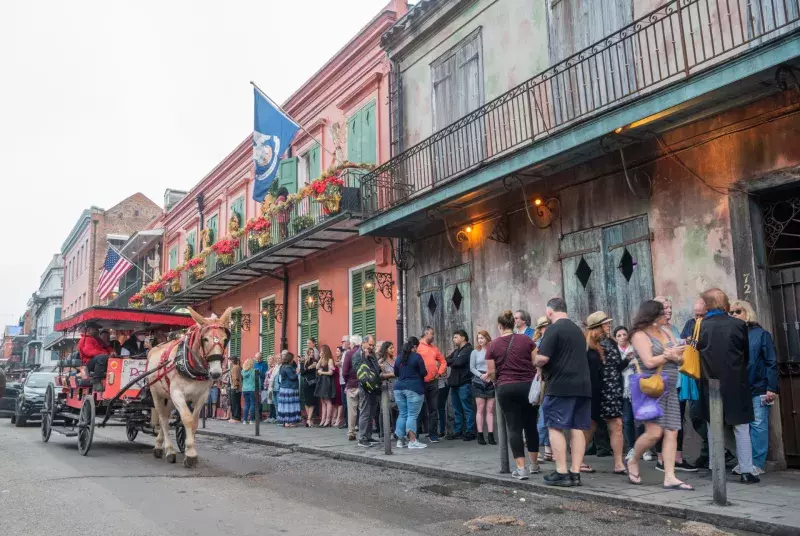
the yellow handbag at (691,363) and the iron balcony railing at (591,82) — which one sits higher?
the iron balcony railing at (591,82)

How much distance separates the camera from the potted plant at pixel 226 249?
Answer: 20.9 metres

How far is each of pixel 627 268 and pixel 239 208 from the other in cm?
1690

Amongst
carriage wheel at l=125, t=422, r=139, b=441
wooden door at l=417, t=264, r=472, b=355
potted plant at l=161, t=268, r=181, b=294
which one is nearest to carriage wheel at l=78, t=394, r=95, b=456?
carriage wheel at l=125, t=422, r=139, b=441

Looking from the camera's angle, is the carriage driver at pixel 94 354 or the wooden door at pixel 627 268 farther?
the carriage driver at pixel 94 354

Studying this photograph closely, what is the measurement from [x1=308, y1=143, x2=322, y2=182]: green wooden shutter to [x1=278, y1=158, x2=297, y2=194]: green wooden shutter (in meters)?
0.42

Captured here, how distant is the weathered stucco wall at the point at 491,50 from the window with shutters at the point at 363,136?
123 cm

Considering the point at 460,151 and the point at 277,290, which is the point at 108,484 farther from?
the point at 277,290

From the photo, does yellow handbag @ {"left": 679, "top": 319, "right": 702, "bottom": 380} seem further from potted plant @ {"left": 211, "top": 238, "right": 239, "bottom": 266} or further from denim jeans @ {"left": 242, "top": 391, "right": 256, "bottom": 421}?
potted plant @ {"left": 211, "top": 238, "right": 239, "bottom": 266}

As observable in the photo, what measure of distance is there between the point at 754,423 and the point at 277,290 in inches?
618

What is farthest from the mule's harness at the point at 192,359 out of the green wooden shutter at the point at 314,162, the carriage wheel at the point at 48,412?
the green wooden shutter at the point at 314,162

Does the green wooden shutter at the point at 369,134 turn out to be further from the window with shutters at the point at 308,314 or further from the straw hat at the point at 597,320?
the straw hat at the point at 597,320

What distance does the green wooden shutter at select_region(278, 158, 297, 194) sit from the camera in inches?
762

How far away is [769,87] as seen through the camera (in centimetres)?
762

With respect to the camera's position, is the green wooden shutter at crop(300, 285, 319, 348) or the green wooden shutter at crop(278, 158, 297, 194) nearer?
the green wooden shutter at crop(300, 285, 319, 348)
